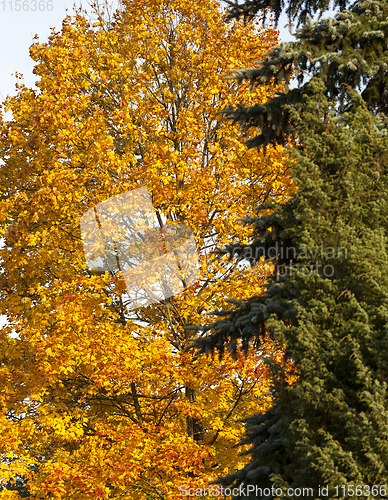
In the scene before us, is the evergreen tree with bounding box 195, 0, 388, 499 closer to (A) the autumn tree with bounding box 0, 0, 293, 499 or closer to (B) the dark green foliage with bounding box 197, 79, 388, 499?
(B) the dark green foliage with bounding box 197, 79, 388, 499

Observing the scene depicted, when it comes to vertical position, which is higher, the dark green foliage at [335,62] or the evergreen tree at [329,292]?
the dark green foliage at [335,62]

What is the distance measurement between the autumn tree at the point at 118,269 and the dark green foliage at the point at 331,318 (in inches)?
142

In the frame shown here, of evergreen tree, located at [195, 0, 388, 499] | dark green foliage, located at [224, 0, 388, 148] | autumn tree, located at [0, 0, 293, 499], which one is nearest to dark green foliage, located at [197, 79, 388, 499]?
evergreen tree, located at [195, 0, 388, 499]

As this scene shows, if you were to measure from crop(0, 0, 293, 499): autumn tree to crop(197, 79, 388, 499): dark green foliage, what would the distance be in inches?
142

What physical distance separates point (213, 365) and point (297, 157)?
5.94 m

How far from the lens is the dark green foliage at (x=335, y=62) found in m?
5.41

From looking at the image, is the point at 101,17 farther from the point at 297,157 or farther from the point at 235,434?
the point at 235,434

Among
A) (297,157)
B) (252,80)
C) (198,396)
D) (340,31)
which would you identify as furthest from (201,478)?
(340,31)

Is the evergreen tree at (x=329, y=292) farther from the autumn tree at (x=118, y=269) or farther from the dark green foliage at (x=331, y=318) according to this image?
the autumn tree at (x=118, y=269)

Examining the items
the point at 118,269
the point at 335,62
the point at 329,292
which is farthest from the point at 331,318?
the point at 118,269

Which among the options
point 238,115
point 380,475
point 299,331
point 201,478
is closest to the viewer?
point 380,475

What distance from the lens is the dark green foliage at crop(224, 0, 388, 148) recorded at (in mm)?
5406

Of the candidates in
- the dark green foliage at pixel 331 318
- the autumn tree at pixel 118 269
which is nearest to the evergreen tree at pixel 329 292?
the dark green foliage at pixel 331 318

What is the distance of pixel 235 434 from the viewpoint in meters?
8.46
